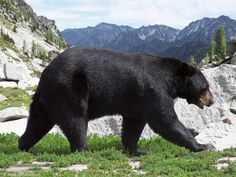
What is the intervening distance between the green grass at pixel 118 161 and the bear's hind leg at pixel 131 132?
479mm

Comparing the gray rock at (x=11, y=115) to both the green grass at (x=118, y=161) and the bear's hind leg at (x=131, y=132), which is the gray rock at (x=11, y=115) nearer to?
the green grass at (x=118, y=161)

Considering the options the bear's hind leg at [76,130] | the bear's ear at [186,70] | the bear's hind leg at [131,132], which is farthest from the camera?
the bear's hind leg at [131,132]

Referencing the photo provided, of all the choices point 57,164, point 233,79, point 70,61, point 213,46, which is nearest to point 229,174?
point 57,164

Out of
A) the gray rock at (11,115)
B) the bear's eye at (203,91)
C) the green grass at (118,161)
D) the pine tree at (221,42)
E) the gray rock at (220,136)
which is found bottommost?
the pine tree at (221,42)

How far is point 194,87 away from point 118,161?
348 centimetres

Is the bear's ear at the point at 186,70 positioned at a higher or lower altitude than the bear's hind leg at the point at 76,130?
higher

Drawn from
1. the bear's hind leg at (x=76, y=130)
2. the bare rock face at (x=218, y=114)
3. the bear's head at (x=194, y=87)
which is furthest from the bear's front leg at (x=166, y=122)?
the bare rock face at (x=218, y=114)

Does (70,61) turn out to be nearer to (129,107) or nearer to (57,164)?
(129,107)

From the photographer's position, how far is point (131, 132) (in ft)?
46.3

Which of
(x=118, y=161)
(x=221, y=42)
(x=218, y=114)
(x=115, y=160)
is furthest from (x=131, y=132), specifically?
(x=221, y=42)

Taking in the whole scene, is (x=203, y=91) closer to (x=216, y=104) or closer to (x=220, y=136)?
(x=220, y=136)

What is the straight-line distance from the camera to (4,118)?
81.4 ft

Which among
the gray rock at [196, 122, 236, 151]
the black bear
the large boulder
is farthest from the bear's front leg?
the large boulder

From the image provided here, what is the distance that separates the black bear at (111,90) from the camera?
494 inches
